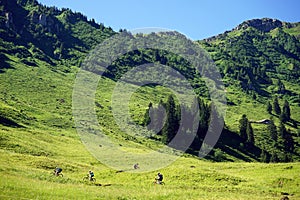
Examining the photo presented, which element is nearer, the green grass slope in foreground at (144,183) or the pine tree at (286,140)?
the green grass slope in foreground at (144,183)

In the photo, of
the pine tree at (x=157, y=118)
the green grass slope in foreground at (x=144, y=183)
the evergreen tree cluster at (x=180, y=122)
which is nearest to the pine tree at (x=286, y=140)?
the evergreen tree cluster at (x=180, y=122)

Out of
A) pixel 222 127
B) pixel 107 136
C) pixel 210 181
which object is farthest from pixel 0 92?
pixel 210 181

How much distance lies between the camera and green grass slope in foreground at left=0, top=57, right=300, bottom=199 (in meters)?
25.2

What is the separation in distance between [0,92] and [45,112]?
2764cm

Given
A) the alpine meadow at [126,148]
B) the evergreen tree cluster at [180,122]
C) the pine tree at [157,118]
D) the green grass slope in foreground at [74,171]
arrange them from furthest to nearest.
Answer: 1. the pine tree at [157,118]
2. the evergreen tree cluster at [180,122]
3. the alpine meadow at [126,148]
4. the green grass slope in foreground at [74,171]

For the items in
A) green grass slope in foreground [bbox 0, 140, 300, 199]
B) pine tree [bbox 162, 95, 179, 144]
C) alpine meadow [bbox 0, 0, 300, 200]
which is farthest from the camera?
pine tree [bbox 162, 95, 179, 144]

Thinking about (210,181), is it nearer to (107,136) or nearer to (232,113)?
(107,136)

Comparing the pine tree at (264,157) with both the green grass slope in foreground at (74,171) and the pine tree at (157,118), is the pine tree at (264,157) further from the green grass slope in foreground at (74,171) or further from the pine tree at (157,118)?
the green grass slope in foreground at (74,171)

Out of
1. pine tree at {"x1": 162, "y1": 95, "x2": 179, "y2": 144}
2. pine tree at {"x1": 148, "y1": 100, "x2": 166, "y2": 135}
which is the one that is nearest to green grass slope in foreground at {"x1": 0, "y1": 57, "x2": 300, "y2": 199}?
pine tree at {"x1": 162, "y1": 95, "x2": 179, "y2": 144}

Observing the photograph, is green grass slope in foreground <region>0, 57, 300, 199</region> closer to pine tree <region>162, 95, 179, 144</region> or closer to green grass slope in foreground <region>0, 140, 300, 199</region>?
green grass slope in foreground <region>0, 140, 300, 199</region>

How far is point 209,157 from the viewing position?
4385 inches

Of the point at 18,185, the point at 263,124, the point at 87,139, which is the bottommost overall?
the point at 87,139

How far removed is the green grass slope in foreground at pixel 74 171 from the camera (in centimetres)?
2519

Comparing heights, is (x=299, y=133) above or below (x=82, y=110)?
above
